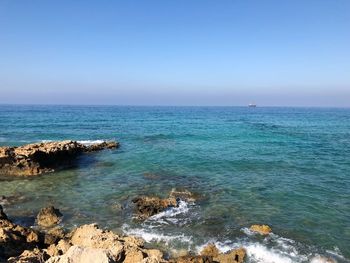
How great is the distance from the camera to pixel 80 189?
82.0 ft

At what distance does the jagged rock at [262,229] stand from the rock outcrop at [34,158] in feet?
63.9

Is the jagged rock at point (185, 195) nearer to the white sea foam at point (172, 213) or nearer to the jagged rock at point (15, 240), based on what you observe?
the white sea foam at point (172, 213)

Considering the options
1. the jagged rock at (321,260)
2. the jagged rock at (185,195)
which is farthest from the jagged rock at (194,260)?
the jagged rock at (185,195)

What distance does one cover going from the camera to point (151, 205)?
66.9 feet

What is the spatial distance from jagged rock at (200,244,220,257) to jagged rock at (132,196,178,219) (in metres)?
5.24

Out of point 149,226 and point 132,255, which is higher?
point 132,255

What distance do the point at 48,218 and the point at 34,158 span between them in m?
12.7

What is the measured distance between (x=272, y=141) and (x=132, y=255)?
135 ft

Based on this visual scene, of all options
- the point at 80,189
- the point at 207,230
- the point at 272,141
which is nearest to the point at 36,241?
the point at 207,230

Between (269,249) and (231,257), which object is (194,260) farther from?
(269,249)

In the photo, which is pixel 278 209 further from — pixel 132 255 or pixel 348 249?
pixel 132 255

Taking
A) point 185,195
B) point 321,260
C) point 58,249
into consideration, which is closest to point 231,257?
point 321,260

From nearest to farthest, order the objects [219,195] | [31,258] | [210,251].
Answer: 1. [31,258]
2. [210,251]
3. [219,195]

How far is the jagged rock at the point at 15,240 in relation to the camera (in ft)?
41.7
